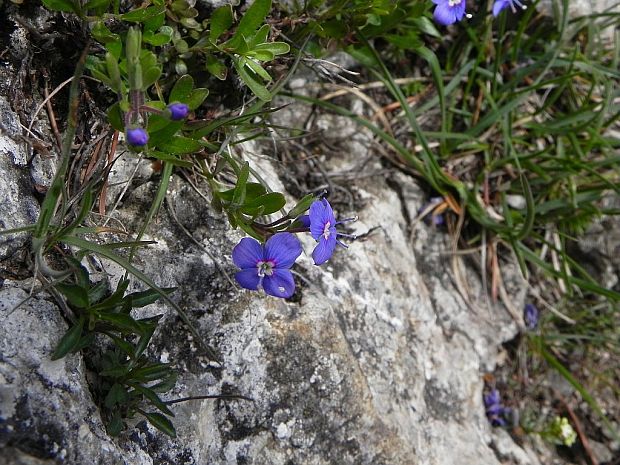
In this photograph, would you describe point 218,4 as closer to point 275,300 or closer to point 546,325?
point 275,300

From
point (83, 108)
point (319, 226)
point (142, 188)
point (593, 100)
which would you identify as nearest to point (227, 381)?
point (319, 226)

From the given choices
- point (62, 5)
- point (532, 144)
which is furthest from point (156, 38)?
point (532, 144)

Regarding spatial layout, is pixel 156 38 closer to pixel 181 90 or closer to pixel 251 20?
pixel 181 90

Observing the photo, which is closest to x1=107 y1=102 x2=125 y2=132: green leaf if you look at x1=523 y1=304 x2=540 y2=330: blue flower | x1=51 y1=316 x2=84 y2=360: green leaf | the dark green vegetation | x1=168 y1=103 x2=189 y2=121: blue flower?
the dark green vegetation

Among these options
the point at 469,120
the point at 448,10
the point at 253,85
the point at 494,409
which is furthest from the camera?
the point at 469,120

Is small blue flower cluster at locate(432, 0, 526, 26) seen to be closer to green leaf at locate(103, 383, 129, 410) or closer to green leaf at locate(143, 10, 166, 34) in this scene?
green leaf at locate(143, 10, 166, 34)
